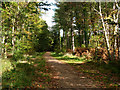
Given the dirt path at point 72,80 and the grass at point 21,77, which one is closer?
the grass at point 21,77

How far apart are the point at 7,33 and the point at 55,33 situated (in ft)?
136

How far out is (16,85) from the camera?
461cm

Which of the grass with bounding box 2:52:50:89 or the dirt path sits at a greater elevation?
the grass with bounding box 2:52:50:89

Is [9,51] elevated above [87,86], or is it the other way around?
[9,51]

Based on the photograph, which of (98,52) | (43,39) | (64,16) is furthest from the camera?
(43,39)

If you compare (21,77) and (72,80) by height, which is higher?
(21,77)

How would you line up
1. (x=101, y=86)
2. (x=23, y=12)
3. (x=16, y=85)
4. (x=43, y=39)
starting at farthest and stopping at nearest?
(x=43, y=39) < (x=23, y=12) < (x=101, y=86) < (x=16, y=85)

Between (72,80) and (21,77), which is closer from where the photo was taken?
(21,77)

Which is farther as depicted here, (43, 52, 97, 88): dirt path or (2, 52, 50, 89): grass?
(43, 52, 97, 88): dirt path

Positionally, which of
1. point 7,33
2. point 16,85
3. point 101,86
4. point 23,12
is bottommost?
point 101,86

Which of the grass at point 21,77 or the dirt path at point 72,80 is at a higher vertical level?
the grass at point 21,77

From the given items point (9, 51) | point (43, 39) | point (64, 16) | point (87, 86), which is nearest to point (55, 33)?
point (43, 39)

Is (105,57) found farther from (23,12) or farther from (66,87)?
(23,12)

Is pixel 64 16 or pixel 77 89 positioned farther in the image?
pixel 64 16
